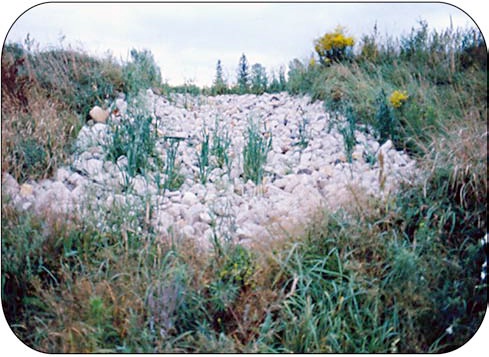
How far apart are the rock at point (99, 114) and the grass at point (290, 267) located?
387 millimetres

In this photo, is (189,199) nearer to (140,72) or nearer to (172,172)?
(172,172)

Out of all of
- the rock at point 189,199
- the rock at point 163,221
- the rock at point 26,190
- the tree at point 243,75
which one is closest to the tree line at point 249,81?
the tree at point 243,75

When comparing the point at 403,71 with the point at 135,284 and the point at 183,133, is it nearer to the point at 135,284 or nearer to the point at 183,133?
the point at 183,133

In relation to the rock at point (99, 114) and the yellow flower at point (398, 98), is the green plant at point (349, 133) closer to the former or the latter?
the yellow flower at point (398, 98)

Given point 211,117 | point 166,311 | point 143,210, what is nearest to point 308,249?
point 166,311

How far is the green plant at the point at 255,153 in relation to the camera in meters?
2.35

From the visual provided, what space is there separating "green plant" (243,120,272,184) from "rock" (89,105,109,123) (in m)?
0.77

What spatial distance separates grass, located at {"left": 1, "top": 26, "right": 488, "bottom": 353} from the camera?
5.85 feet

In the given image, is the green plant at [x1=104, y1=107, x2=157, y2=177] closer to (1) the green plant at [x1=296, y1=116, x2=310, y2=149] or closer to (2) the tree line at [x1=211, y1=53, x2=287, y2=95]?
(2) the tree line at [x1=211, y1=53, x2=287, y2=95]

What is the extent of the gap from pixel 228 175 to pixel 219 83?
0.45m

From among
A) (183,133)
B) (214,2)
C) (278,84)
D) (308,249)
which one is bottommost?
(308,249)

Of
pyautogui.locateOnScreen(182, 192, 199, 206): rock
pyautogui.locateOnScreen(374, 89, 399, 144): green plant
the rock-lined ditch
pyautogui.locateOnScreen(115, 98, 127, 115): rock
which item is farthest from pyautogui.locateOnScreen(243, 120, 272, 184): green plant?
pyautogui.locateOnScreen(115, 98, 127, 115): rock

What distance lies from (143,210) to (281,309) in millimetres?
754

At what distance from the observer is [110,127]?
2.51 meters
